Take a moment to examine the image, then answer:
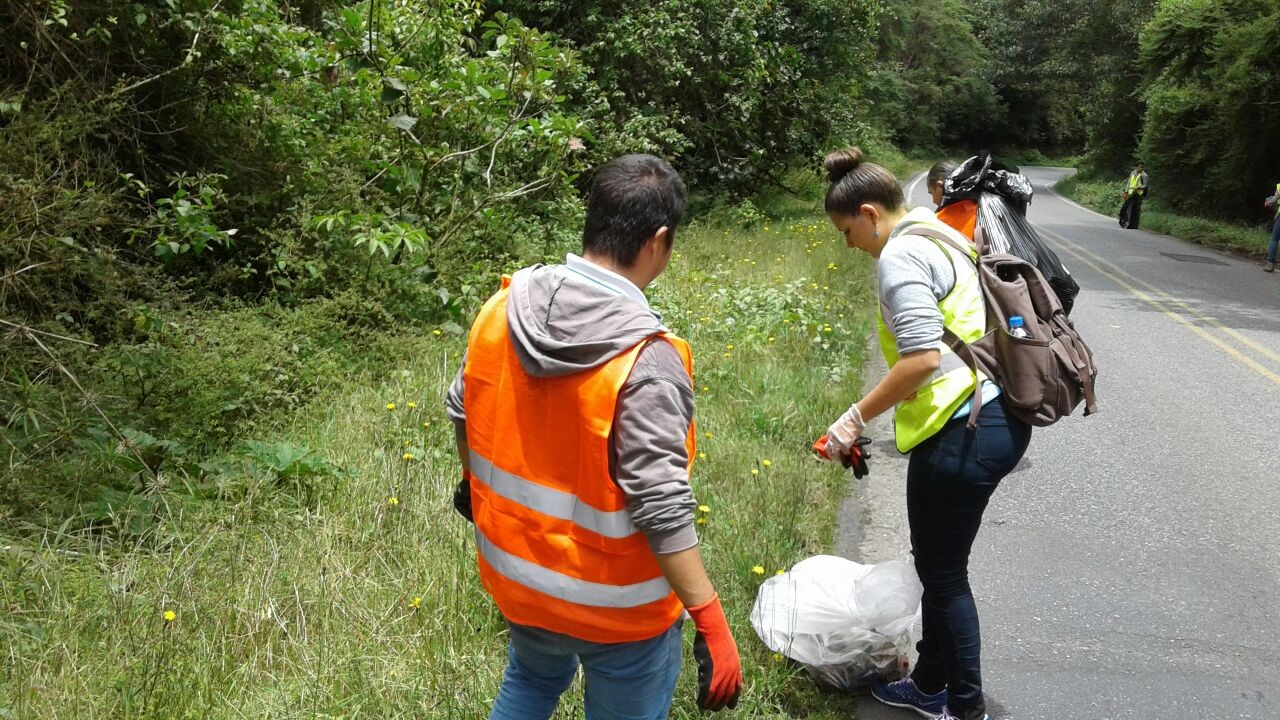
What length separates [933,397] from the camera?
2.88m

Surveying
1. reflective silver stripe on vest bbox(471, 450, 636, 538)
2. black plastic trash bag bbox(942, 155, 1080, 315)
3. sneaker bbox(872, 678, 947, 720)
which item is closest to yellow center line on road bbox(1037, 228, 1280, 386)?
black plastic trash bag bbox(942, 155, 1080, 315)

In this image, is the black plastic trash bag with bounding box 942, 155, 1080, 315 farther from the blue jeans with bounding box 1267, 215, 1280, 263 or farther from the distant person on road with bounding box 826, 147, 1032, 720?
the blue jeans with bounding box 1267, 215, 1280, 263

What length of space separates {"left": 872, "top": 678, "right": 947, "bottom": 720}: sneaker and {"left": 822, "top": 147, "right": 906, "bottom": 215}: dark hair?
1.69 m

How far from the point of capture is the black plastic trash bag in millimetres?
3188

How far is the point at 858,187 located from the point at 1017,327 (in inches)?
25.1

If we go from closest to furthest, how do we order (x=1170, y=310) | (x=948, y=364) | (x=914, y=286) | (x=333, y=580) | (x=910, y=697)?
(x=914, y=286), (x=948, y=364), (x=910, y=697), (x=333, y=580), (x=1170, y=310)

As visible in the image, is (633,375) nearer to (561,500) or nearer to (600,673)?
(561,500)

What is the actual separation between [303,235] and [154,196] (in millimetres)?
1062

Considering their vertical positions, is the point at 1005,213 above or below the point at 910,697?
above

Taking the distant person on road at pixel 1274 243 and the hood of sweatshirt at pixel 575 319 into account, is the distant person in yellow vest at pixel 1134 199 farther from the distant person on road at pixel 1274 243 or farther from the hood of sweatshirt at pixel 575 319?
the hood of sweatshirt at pixel 575 319

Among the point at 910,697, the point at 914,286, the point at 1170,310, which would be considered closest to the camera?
the point at 914,286

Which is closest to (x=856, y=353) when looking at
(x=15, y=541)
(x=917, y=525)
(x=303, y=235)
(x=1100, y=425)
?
(x=1100, y=425)

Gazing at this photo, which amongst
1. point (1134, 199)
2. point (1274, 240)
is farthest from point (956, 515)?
point (1134, 199)

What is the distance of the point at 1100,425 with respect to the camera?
6.84m
